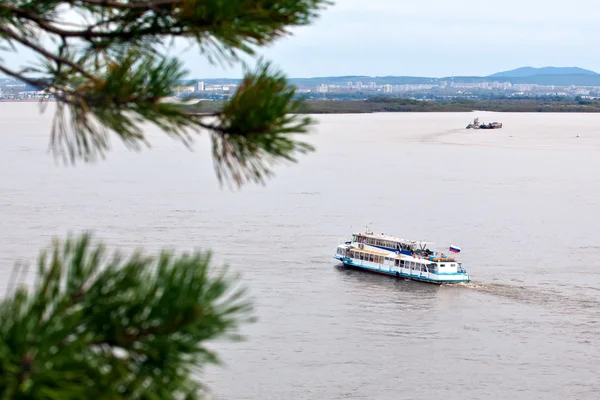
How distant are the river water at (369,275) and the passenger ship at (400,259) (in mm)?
314

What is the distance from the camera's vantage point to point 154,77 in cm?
188

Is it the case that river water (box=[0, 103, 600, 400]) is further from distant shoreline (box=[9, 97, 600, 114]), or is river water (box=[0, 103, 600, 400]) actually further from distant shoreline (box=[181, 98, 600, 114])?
distant shoreline (box=[9, 97, 600, 114])

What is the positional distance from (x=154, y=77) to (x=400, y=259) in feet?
58.7

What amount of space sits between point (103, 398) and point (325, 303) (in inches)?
580

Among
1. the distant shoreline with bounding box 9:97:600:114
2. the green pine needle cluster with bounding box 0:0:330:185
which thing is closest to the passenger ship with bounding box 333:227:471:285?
the green pine needle cluster with bounding box 0:0:330:185

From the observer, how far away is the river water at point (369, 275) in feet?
41.2

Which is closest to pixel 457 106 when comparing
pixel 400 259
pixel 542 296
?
pixel 400 259

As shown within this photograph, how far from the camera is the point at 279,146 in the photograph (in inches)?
74.9

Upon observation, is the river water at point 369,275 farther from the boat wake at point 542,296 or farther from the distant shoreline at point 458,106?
the distant shoreline at point 458,106

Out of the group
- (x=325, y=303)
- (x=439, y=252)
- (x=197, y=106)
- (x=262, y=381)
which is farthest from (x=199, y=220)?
(x=197, y=106)

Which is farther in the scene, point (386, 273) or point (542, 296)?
point (386, 273)

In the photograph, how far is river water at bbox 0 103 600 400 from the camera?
12555mm

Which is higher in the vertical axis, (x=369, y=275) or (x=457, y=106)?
(x=369, y=275)

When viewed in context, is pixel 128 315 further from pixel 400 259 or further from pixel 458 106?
pixel 458 106
